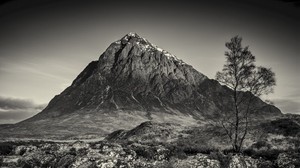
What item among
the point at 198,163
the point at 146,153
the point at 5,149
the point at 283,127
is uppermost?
the point at 283,127

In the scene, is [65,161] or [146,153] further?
[146,153]

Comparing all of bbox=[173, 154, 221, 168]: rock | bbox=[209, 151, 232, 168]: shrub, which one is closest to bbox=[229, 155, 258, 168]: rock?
bbox=[209, 151, 232, 168]: shrub

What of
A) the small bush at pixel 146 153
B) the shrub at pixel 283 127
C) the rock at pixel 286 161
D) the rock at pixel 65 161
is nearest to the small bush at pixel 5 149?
the rock at pixel 65 161

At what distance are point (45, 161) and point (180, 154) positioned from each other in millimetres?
10430

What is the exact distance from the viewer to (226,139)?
4616 centimetres

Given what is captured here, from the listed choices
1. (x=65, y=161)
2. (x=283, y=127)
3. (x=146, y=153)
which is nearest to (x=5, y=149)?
(x=65, y=161)

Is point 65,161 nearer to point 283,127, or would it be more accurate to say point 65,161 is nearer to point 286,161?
point 286,161

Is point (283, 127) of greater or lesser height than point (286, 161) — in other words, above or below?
above

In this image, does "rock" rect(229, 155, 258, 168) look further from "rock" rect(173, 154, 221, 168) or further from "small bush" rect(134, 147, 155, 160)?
"small bush" rect(134, 147, 155, 160)

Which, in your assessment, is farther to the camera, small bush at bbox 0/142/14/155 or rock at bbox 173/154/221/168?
small bush at bbox 0/142/14/155

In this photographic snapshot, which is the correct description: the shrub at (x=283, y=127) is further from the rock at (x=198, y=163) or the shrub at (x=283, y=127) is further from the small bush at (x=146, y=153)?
the small bush at (x=146, y=153)

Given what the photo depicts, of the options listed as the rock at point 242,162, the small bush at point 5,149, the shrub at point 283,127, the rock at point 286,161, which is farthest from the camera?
the shrub at point 283,127

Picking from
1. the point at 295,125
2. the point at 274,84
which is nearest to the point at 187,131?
the point at 295,125

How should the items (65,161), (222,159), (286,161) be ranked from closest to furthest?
(286,161) < (65,161) < (222,159)
